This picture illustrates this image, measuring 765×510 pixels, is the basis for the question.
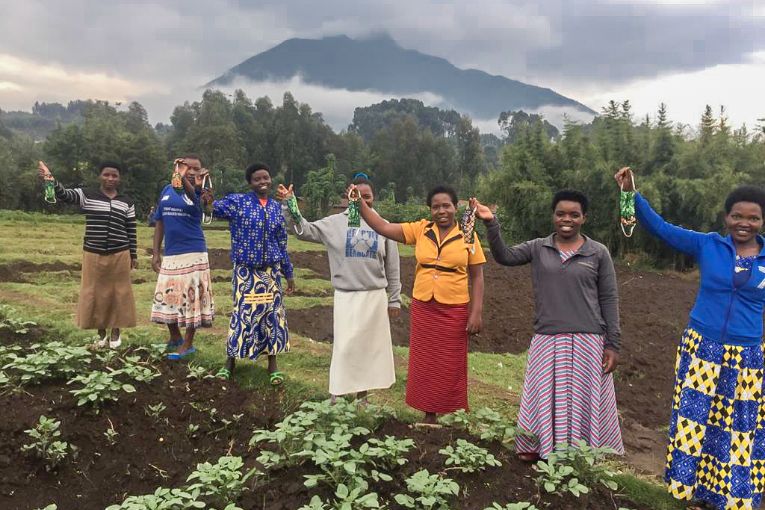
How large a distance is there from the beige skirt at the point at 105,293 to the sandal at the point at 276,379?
69.2 inches

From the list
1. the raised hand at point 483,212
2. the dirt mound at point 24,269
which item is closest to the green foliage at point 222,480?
the raised hand at point 483,212

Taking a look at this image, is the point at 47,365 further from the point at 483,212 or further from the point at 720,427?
the point at 720,427

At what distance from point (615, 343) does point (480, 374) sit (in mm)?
2720

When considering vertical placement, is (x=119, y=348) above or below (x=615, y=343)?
below

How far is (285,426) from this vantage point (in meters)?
3.01

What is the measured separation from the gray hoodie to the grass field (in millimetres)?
1106

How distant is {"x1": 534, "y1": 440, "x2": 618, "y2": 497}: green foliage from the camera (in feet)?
9.41

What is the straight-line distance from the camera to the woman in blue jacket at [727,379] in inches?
122

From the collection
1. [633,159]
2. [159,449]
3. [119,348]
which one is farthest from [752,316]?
[633,159]

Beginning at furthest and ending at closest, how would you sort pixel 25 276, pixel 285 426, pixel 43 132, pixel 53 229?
pixel 43 132
pixel 53 229
pixel 25 276
pixel 285 426

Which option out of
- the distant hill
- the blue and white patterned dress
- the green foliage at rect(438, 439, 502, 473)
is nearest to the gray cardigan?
the green foliage at rect(438, 439, 502, 473)

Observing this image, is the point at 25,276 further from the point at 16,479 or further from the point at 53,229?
the point at 53,229

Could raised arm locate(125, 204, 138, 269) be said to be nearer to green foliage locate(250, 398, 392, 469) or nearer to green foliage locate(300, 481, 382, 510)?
green foliage locate(250, 398, 392, 469)

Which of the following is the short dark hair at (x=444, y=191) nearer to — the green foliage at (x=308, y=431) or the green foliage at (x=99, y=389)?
the green foliage at (x=308, y=431)
